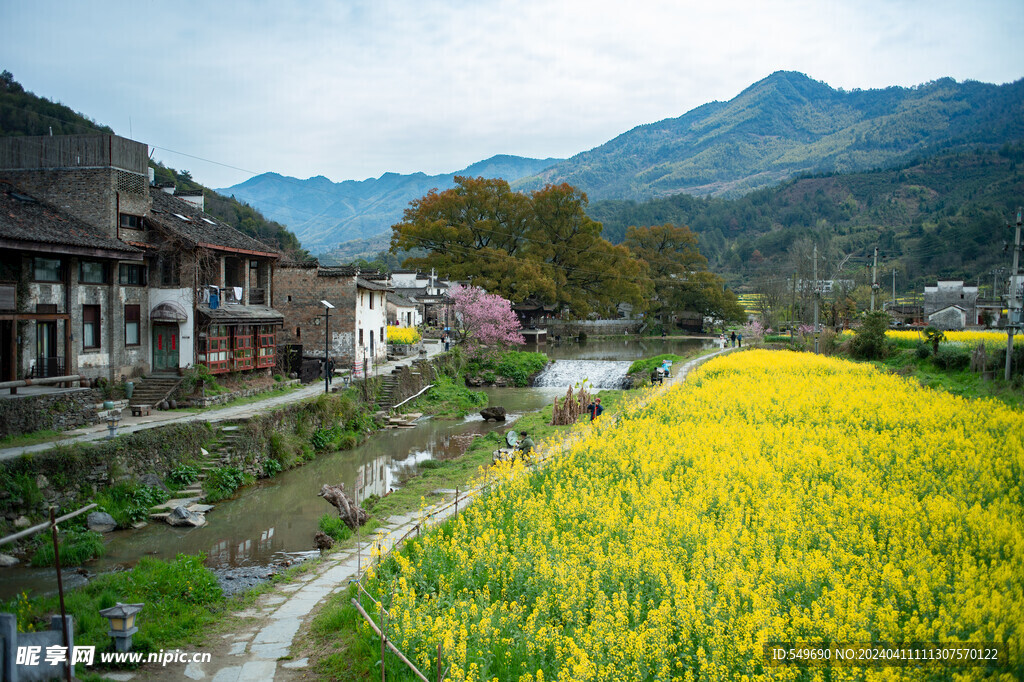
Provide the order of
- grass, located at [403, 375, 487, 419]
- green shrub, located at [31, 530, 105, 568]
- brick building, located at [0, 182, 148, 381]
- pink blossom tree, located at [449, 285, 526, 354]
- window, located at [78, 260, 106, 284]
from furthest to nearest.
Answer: pink blossom tree, located at [449, 285, 526, 354]
grass, located at [403, 375, 487, 419]
window, located at [78, 260, 106, 284]
brick building, located at [0, 182, 148, 381]
green shrub, located at [31, 530, 105, 568]

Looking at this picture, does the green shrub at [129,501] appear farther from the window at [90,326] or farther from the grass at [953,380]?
the grass at [953,380]

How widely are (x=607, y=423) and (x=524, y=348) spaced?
124 ft

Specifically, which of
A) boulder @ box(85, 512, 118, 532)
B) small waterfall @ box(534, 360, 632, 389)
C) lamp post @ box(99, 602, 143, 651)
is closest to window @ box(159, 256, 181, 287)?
boulder @ box(85, 512, 118, 532)

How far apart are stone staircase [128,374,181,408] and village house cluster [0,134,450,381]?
74 cm

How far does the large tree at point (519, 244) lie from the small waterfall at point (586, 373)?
11.6m

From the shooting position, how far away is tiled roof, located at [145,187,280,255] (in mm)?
24020

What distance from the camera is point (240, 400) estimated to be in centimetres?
2411

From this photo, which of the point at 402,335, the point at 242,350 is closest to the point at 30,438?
the point at 242,350

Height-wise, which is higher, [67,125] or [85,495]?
[67,125]

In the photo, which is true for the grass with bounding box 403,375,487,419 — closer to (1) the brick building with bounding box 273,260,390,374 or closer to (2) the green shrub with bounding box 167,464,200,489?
(1) the brick building with bounding box 273,260,390,374

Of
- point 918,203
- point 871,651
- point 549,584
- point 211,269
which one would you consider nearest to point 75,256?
point 211,269

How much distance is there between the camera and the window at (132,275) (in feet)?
74.9

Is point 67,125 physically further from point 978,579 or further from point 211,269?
point 978,579

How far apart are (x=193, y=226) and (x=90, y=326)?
644 centimetres
